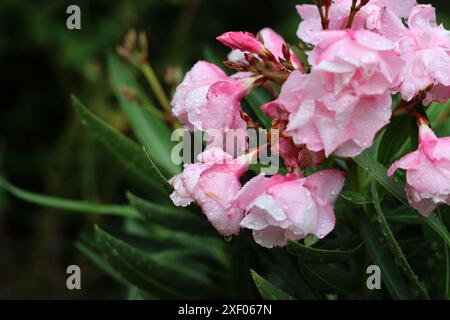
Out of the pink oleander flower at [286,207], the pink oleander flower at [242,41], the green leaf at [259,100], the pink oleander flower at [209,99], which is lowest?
the pink oleander flower at [286,207]

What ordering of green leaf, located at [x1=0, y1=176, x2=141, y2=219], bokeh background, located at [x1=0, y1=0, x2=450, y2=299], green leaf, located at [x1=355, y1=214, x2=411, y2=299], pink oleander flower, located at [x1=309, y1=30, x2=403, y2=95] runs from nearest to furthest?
pink oleander flower, located at [x1=309, y1=30, x2=403, y2=95] → green leaf, located at [x1=355, y1=214, x2=411, y2=299] → green leaf, located at [x1=0, y1=176, x2=141, y2=219] → bokeh background, located at [x1=0, y1=0, x2=450, y2=299]

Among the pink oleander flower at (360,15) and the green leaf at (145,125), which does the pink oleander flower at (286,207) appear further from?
the green leaf at (145,125)

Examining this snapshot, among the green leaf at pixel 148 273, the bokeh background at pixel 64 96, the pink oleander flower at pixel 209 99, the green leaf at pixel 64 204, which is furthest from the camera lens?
the bokeh background at pixel 64 96

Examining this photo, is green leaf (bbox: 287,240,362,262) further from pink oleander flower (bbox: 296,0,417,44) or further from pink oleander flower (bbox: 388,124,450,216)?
pink oleander flower (bbox: 296,0,417,44)

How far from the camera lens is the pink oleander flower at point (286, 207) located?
2.61 ft

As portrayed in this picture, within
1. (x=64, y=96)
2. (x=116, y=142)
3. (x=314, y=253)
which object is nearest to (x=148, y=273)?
(x=116, y=142)

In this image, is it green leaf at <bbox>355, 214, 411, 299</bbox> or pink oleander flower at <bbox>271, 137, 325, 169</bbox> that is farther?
green leaf at <bbox>355, 214, 411, 299</bbox>

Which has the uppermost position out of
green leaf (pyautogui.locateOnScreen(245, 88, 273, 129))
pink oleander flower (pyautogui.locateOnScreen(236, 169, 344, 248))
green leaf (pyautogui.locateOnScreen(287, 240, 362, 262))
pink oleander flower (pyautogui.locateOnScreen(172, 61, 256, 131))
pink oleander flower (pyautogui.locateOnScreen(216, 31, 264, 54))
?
pink oleander flower (pyautogui.locateOnScreen(216, 31, 264, 54))

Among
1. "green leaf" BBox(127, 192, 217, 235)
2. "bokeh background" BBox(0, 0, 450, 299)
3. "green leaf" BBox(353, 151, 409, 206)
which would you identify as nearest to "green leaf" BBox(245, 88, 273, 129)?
"green leaf" BBox(127, 192, 217, 235)

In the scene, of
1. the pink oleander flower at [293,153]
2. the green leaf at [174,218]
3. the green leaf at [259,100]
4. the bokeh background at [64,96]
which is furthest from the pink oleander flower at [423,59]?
the bokeh background at [64,96]

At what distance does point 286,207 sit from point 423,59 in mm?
213

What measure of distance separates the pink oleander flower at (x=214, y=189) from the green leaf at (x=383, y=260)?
0.74ft

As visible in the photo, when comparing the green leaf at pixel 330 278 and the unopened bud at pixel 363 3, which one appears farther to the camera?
the green leaf at pixel 330 278

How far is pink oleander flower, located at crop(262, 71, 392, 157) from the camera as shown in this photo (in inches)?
30.5
